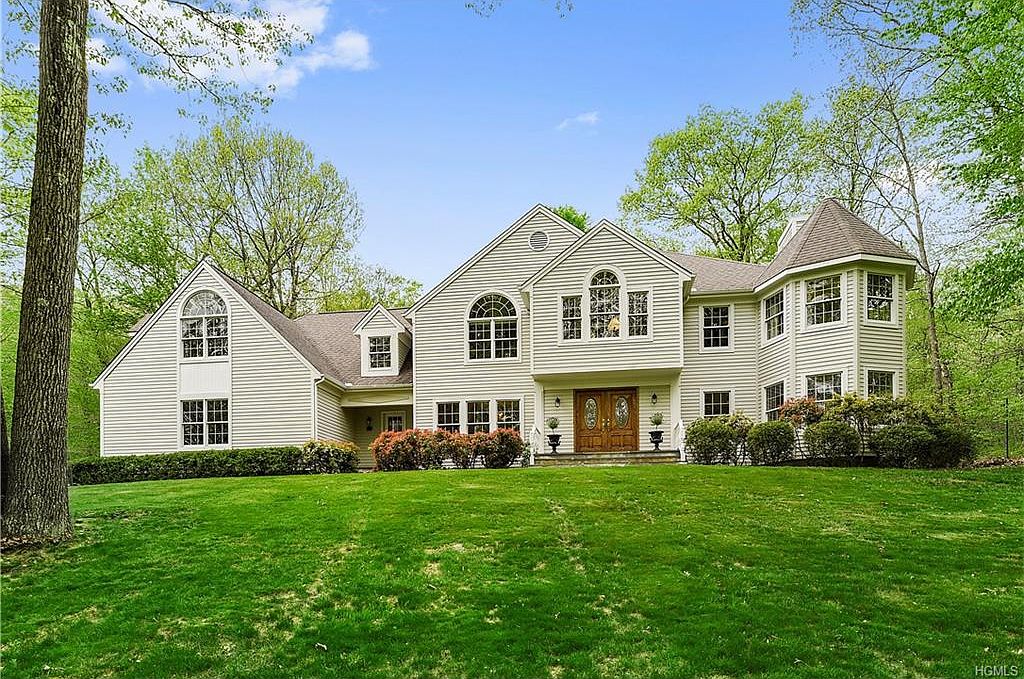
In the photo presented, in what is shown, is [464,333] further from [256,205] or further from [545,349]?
[256,205]

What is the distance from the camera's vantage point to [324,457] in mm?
20719

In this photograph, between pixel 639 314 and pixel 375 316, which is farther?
pixel 375 316

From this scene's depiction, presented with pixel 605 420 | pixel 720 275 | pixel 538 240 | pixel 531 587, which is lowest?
pixel 531 587

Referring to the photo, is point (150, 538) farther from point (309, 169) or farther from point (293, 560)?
point (309, 169)

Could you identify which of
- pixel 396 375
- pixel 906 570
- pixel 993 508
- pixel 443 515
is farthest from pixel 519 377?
pixel 906 570

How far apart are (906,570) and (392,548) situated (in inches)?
247

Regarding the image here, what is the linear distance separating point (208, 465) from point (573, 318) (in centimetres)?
1020

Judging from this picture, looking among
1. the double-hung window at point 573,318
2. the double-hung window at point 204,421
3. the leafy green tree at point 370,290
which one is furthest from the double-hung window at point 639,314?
the leafy green tree at point 370,290

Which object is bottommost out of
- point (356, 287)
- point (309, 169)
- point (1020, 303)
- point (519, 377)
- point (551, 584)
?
point (551, 584)

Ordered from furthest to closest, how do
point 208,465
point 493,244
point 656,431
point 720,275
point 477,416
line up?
point 720,275 → point 493,244 → point 477,416 → point 656,431 → point 208,465

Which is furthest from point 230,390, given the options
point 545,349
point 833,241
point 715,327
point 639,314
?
point 833,241

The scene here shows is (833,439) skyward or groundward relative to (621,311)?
groundward

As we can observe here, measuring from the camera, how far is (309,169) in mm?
33781

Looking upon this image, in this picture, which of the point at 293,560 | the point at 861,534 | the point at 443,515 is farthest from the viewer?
the point at 443,515
